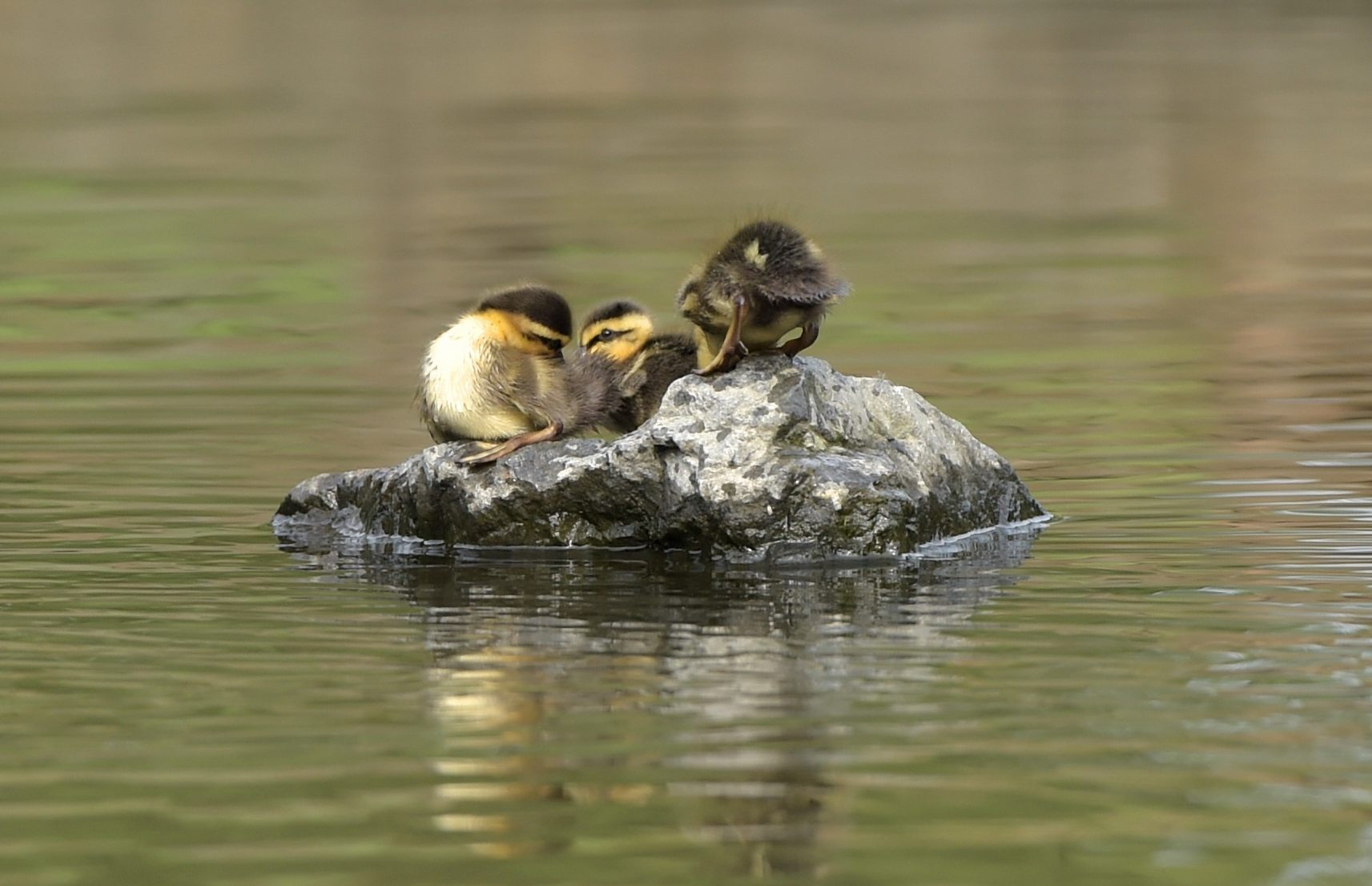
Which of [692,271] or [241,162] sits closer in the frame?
[692,271]

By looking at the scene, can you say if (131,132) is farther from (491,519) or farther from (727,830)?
(727,830)

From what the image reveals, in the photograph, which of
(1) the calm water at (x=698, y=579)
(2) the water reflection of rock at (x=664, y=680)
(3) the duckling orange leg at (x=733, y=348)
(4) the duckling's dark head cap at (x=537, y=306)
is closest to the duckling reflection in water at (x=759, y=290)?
(3) the duckling orange leg at (x=733, y=348)

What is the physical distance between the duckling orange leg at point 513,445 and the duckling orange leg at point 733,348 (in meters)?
0.54

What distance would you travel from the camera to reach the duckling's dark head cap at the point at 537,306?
835cm

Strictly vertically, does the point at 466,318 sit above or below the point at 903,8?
below

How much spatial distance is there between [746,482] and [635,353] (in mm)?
1119

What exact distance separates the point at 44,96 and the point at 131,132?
5.39 metres

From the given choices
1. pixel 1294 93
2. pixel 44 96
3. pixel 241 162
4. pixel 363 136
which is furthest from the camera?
pixel 44 96

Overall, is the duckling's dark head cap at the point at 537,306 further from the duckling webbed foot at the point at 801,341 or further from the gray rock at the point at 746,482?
the duckling webbed foot at the point at 801,341

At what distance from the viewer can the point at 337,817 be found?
16.0 feet

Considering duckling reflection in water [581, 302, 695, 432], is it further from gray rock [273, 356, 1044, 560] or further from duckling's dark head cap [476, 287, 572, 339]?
gray rock [273, 356, 1044, 560]

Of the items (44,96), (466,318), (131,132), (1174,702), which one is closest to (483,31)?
(44,96)

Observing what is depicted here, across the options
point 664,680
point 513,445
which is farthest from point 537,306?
point 664,680

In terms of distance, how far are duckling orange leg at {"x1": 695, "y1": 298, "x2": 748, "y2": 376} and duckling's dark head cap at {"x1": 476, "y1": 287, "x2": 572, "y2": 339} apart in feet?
1.70
